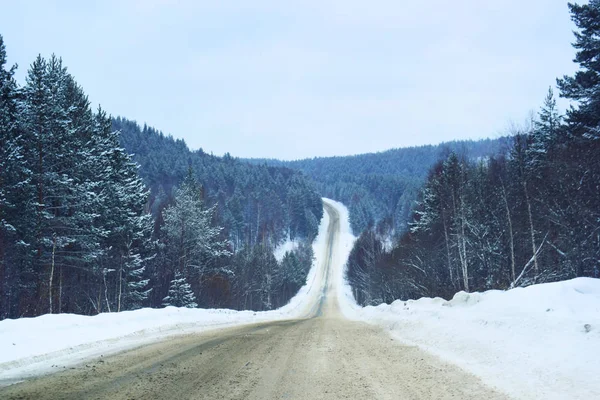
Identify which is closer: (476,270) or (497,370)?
(497,370)

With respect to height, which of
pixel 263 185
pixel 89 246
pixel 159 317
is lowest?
pixel 159 317

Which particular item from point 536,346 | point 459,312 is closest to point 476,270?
point 459,312

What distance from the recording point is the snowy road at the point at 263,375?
6.70 m

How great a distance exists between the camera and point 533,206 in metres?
33.8

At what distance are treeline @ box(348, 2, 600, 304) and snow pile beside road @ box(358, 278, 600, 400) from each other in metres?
15.2

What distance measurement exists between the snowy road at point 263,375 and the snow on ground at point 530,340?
21.2 inches

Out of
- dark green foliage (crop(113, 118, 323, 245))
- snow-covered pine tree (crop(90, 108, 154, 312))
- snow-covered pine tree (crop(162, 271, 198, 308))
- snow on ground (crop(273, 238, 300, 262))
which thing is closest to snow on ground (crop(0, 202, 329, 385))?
snow-covered pine tree (crop(90, 108, 154, 312))

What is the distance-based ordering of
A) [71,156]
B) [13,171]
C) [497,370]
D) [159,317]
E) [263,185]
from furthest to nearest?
[263,185] < [71,156] < [13,171] < [159,317] < [497,370]

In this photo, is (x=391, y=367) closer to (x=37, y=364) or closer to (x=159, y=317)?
(x=37, y=364)

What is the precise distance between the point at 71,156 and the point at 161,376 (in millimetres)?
23696

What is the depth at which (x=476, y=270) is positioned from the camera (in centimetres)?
4706

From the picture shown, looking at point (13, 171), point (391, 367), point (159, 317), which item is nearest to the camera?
point (391, 367)

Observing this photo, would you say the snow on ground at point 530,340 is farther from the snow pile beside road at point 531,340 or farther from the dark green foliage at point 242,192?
the dark green foliage at point 242,192

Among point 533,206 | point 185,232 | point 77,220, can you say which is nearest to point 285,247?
point 185,232
